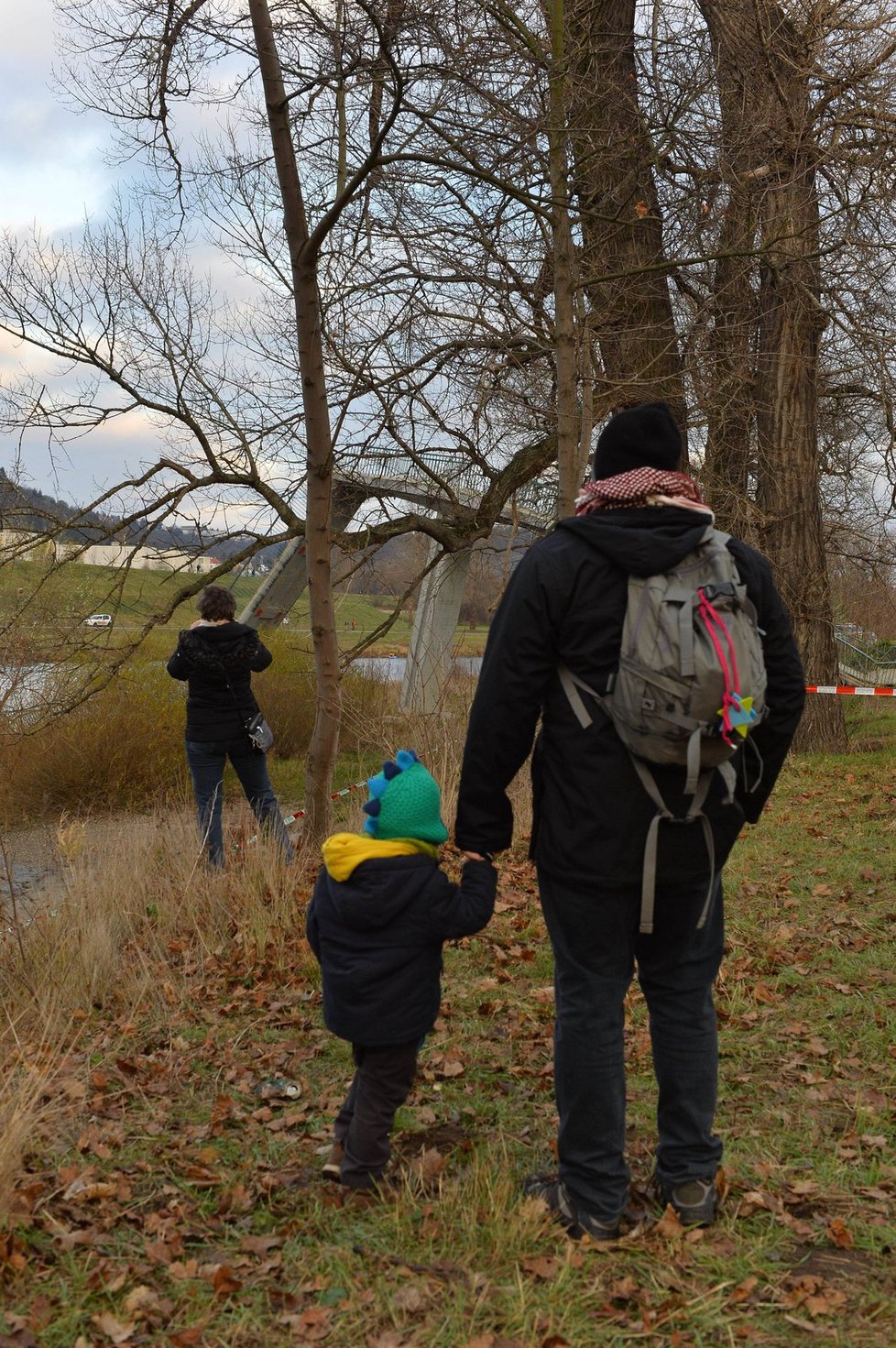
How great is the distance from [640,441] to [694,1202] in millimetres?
1845

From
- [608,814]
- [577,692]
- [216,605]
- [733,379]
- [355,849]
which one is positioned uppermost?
[733,379]

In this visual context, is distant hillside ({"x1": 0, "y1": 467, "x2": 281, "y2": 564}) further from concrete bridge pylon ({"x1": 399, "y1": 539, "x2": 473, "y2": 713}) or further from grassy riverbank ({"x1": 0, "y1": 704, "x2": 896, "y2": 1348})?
grassy riverbank ({"x1": 0, "y1": 704, "x2": 896, "y2": 1348})

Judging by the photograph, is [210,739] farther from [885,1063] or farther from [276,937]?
[885,1063]

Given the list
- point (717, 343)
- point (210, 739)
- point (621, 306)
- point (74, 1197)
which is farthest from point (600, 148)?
point (74, 1197)

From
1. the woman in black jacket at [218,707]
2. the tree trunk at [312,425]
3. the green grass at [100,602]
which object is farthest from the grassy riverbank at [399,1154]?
the green grass at [100,602]

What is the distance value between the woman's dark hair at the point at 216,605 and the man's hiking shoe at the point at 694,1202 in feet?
16.1

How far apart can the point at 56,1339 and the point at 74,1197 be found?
59 cm

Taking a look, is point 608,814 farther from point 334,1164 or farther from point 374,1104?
point 334,1164

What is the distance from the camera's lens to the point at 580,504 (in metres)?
2.80

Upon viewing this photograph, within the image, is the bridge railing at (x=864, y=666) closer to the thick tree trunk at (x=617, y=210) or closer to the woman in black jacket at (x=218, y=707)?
the thick tree trunk at (x=617, y=210)

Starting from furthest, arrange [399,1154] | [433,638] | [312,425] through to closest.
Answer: [433,638]
[312,425]
[399,1154]

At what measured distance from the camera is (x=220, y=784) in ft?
23.9

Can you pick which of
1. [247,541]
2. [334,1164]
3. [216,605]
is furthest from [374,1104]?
[247,541]

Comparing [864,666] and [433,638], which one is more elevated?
[433,638]
